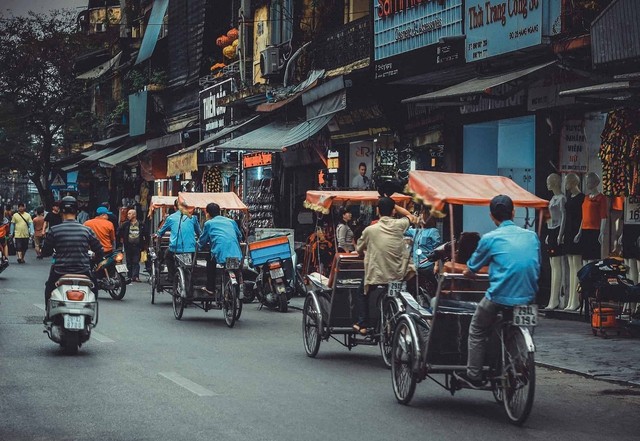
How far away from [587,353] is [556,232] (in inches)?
202

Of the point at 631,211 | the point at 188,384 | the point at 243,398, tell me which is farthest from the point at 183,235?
the point at 243,398

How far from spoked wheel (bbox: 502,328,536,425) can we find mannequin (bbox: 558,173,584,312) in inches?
372

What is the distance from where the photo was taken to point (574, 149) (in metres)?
18.9

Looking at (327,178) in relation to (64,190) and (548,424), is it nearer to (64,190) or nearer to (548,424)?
(548,424)

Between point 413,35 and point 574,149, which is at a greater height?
point 413,35

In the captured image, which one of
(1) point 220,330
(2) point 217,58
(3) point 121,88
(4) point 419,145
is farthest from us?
(3) point 121,88

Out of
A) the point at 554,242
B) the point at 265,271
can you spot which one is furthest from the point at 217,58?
the point at 554,242

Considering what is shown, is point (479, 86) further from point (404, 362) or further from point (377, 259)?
point (404, 362)

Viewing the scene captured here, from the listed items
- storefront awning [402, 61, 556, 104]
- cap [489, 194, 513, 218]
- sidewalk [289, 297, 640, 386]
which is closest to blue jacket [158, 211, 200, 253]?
storefront awning [402, 61, 556, 104]

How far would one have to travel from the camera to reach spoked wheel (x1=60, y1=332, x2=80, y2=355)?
45.4 feet

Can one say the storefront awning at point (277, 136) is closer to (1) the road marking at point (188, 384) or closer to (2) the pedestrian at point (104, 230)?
(2) the pedestrian at point (104, 230)

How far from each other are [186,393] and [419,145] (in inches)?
601

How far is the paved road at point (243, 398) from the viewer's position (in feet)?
29.3

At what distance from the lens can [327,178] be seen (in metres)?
30.8
